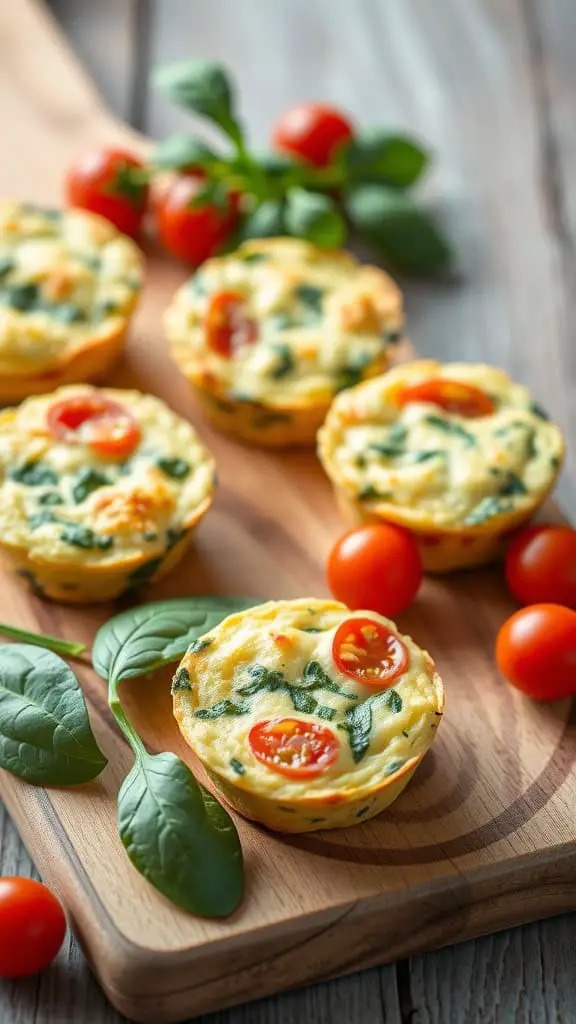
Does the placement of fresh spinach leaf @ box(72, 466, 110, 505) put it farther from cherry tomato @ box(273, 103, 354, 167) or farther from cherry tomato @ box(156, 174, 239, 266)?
cherry tomato @ box(273, 103, 354, 167)

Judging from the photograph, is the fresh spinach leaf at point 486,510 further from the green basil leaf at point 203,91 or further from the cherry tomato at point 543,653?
the green basil leaf at point 203,91

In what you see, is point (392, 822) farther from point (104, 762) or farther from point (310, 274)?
point (310, 274)

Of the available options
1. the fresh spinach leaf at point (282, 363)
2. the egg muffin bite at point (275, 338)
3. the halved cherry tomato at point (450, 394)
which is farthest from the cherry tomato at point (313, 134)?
the halved cherry tomato at point (450, 394)

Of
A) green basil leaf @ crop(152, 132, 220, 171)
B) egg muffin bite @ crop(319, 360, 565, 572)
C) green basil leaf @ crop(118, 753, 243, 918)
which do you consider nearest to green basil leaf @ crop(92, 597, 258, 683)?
green basil leaf @ crop(118, 753, 243, 918)

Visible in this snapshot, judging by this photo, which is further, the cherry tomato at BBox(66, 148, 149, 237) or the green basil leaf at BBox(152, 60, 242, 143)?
the cherry tomato at BBox(66, 148, 149, 237)

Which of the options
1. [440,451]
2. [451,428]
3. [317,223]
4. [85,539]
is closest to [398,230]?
[317,223]

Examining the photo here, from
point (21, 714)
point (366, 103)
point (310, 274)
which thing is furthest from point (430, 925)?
point (366, 103)

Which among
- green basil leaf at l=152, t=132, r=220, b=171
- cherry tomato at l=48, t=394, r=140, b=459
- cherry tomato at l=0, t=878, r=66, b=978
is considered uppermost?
green basil leaf at l=152, t=132, r=220, b=171
